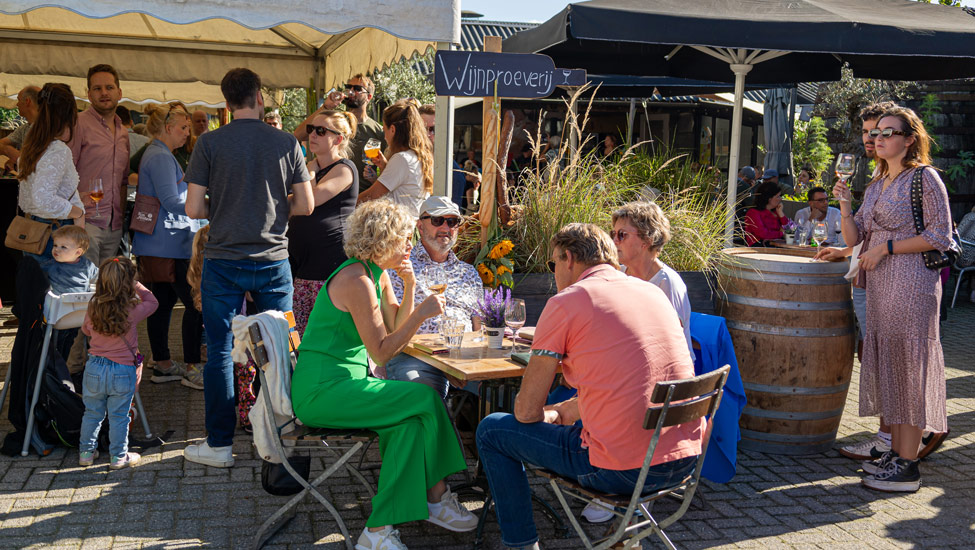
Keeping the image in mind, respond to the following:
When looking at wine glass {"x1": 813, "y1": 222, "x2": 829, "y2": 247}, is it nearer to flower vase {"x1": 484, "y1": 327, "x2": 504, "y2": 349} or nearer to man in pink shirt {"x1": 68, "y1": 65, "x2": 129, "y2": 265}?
flower vase {"x1": 484, "y1": 327, "x2": 504, "y2": 349}

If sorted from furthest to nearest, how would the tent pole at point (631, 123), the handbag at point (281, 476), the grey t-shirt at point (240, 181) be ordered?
the tent pole at point (631, 123)
the grey t-shirt at point (240, 181)
the handbag at point (281, 476)

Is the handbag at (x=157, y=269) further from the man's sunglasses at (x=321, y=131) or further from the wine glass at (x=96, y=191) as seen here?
the man's sunglasses at (x=321, y=131)

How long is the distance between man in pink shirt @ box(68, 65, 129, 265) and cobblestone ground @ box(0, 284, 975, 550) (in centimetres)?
120

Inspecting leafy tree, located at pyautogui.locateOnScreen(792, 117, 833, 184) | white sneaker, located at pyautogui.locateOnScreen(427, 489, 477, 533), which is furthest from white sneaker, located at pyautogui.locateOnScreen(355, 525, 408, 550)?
leafy tree, located at pyautogui.locateOnScreen(792, 117, 833, 184)

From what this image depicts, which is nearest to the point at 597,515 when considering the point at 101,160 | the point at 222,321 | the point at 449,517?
the point at 449,517

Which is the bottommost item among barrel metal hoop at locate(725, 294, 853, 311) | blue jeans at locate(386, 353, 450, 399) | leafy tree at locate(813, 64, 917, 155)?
blue jeans at locate(386, 353, 450, 399)

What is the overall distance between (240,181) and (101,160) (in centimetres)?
166

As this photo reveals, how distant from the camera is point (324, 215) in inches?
185

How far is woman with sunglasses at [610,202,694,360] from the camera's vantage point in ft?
12.2

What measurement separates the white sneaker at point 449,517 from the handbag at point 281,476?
22.4 inches

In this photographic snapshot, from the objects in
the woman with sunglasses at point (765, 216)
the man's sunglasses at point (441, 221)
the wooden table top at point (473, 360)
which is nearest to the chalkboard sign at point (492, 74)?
the man's sunglasses at point (441, 221)

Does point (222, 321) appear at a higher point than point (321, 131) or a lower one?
lower

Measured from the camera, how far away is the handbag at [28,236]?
186 inches

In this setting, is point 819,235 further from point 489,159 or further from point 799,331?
point 489,159
